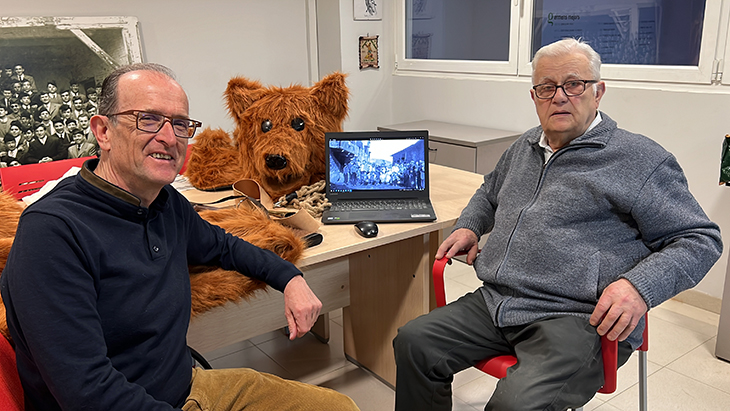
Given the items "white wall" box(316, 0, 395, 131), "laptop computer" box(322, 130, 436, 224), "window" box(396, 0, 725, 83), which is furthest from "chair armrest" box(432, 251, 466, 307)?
"white wall" box(316, 0, 395, 131)

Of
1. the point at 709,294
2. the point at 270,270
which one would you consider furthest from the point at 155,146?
the point at 709,294

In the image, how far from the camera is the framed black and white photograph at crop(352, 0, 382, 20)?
406 cm

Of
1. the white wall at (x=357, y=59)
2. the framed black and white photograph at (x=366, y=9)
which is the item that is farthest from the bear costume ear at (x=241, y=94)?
the framed black and white photograph at (x=366, y=9)

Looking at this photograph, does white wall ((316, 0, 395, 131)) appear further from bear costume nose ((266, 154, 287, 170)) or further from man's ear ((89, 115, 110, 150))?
man's ear ((89, 115, 110, 150))

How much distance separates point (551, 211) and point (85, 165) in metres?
1.18

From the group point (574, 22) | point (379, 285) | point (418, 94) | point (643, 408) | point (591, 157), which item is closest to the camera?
point (591, 157)

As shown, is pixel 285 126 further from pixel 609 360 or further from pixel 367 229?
pixel 609 360

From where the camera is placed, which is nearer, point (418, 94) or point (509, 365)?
point (509, 365)

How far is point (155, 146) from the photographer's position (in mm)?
1224

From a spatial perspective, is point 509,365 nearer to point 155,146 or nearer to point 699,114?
point 155,146

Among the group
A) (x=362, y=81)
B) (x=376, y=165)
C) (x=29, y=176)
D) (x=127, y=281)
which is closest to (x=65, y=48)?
(x=29, y=176)

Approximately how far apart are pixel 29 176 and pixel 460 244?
62.4 inches

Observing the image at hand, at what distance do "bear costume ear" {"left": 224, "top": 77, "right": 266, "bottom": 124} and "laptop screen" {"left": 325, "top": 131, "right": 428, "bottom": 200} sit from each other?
32 centimetres

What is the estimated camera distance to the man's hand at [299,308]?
1.45m
